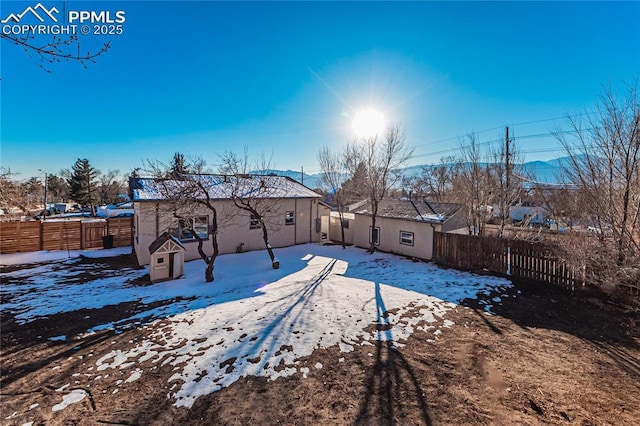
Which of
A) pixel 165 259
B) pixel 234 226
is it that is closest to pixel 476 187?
pixel 234 226

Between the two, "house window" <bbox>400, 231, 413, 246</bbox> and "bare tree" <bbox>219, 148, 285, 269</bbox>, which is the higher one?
"bare tree" <bbox>219, 148, 285, 269</bbox>

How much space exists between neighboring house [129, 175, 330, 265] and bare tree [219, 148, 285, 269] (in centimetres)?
7

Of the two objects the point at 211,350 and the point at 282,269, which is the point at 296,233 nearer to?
the point at 282,269

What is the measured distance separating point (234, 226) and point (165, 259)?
4.92 metres

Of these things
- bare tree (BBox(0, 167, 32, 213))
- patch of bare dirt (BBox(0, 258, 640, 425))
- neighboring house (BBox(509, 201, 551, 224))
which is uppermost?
bare tree (BBox(0, 167, 32, 213))

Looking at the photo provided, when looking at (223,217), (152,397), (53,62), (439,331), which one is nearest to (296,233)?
(223,217)

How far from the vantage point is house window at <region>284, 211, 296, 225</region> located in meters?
17.3

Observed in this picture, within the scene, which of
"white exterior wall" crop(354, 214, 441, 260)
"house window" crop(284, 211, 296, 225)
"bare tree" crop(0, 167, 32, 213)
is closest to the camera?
"white exterior wall" crop(354, 214, 441, 260)

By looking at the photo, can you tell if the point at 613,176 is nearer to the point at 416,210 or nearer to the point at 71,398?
the point at 416,210

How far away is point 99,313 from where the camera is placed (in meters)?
7.45

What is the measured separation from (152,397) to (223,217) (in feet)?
37.4

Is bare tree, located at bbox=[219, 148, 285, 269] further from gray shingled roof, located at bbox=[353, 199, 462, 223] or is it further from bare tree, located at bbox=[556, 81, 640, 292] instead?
bare tree, located at bbox=[556, 81, 640, 292]

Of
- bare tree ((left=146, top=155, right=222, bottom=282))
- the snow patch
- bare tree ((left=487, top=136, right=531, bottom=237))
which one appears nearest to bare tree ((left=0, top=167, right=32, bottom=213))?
bare tree ((left=146, top=155, right=222, bottom=282))

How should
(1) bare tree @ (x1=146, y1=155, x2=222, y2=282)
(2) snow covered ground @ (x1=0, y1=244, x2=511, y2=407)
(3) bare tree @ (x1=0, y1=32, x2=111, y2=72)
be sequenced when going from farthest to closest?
(1) bare tree @ (x1=146, y1=155, x2=222, y2=282) < (2) snow covered ground @ (x1=0, y1=244, x2=511, y2=407) < (3) bare tree @ (x1=0, y1=32, x2=111, y2=72)
